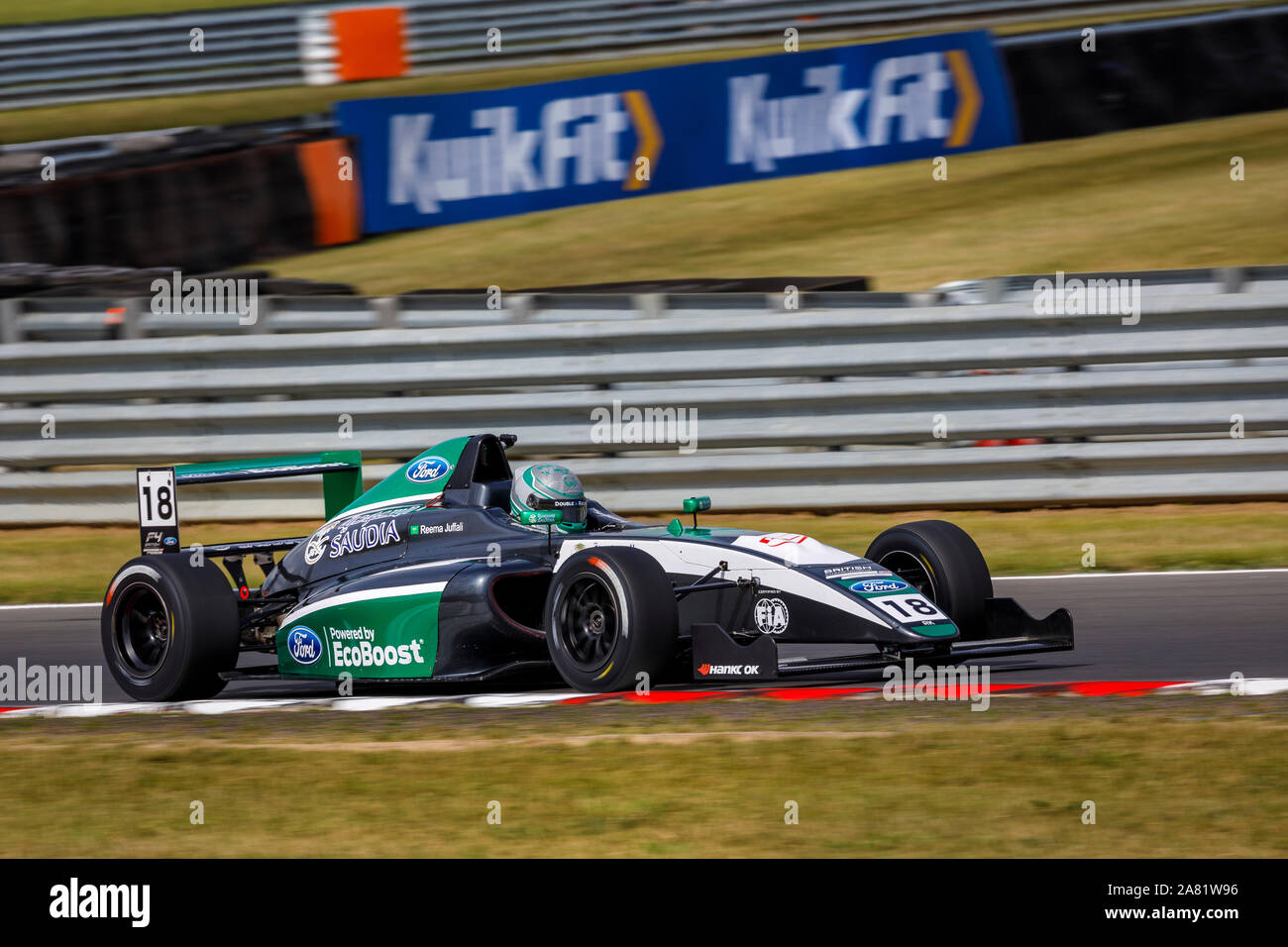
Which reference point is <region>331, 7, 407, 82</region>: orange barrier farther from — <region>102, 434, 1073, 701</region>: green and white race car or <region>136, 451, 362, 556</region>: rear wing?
<region>102, 434, 1073, 701</region>: green and white race car

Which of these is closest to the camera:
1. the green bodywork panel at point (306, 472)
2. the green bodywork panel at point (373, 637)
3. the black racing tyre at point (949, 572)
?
the black racing tyre at point (949, 572)

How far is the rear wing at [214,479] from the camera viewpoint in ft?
27.1

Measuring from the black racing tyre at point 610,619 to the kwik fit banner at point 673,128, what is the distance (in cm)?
1298

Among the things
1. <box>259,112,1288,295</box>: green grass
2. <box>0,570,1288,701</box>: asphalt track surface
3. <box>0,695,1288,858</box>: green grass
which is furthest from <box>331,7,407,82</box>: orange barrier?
<box>0,695,1288,858</box>: green grass

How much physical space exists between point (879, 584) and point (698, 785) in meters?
1.81

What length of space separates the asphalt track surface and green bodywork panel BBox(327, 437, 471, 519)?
882 millimetres

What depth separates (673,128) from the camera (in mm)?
19875

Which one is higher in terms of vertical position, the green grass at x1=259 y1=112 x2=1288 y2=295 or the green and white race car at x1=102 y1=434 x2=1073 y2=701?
the green grass at x1=259 y1=112 x2=1288 y2=295

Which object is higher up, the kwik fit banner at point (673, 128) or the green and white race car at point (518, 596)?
the kwik fit banner at point (673, 128)

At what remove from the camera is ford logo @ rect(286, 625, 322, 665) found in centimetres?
790

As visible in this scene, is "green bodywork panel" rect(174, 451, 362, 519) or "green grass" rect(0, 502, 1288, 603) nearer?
"green bodywork panel" rect(174, 451, 362, 519)

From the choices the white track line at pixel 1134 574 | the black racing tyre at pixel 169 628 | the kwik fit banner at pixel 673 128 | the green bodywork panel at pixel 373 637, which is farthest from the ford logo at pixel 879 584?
the kwik fit banner at pixel 673 128

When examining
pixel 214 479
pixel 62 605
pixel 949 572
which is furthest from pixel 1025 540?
pixel 62 605

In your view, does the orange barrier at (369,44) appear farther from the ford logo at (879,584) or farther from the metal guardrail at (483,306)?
the ford logo at (879,584)
